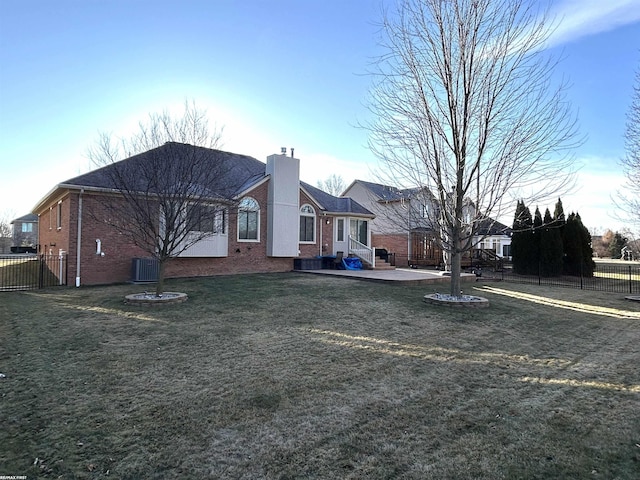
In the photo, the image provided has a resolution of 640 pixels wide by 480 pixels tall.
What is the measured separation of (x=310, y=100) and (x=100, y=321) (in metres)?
10.7

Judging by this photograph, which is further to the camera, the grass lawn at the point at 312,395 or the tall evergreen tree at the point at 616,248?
the tall evergreen tree at the point at 616,248

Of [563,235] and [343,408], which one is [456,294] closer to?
[343,408]

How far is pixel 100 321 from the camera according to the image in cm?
784

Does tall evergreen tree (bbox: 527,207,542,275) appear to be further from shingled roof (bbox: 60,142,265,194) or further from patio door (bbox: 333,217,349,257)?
shingled roof (bbox: 60,142,265,194)

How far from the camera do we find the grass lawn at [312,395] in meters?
3.08

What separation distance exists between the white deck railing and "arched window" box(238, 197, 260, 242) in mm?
6241

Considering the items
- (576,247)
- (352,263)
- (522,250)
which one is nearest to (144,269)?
(352,263)

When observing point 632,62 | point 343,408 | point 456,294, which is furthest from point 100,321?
point 632,62

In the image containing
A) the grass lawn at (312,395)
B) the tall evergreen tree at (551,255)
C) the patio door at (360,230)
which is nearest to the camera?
the grass lawn at (312,395)

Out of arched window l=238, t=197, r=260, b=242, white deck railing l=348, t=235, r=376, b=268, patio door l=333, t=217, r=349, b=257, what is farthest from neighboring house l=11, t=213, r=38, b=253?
white deck railing l=348, t=235, r=376, b=268

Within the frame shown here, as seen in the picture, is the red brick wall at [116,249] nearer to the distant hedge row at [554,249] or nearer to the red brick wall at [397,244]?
the red brick wall at [397,244]

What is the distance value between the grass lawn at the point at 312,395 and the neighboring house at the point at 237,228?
16.8ft

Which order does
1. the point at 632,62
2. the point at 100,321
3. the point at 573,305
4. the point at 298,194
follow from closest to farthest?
the point at 100,321
the point at 573,305
the point at 632,62
the point at 298,194

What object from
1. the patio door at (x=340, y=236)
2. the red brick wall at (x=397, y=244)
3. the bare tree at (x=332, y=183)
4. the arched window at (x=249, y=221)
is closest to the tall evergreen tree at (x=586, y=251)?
the red brick wall at (x=397, y=244)
